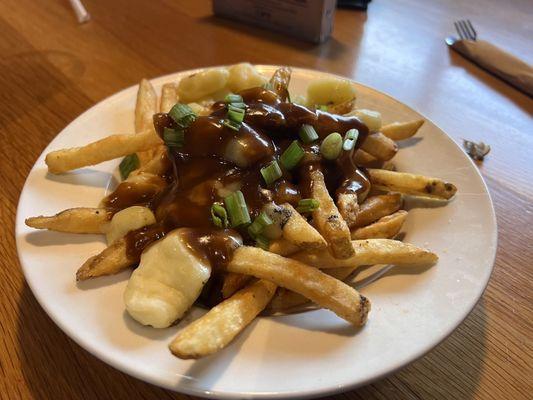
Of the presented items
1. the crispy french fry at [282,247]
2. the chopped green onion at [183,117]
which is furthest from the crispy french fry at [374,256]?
the chopped green onion at [183,117]

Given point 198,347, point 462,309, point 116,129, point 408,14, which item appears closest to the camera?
point 198,347

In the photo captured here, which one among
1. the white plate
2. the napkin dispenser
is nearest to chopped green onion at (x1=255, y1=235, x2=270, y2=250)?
the white plate

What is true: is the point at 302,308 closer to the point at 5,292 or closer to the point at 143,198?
the point at 143,198

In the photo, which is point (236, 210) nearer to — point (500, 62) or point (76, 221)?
point (76, 221)

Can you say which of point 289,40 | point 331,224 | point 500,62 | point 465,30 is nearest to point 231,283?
point 331,224

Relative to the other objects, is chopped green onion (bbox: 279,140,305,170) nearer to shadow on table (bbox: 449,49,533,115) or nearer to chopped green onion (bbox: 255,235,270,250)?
chopped green onion (bbox: 255,235,270,250)

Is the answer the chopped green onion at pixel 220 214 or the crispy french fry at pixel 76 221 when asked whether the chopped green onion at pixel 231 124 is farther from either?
the crispy french fry at pixel 76 221

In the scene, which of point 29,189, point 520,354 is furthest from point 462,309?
point 29,189
